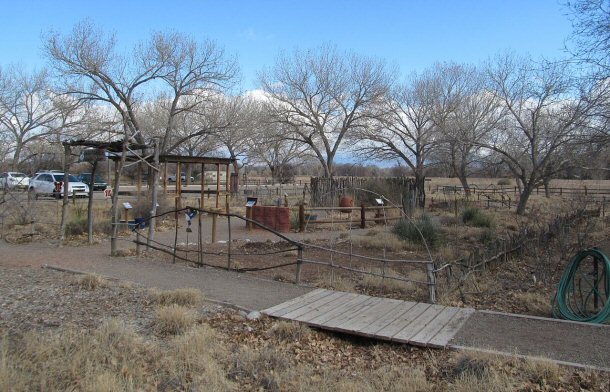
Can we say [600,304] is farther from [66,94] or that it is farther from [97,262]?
[66,94]

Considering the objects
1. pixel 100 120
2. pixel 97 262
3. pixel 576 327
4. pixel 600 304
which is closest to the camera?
pixel 576 327

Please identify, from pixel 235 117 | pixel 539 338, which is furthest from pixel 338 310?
pixel 235 117

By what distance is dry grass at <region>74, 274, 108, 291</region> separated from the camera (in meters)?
8.02

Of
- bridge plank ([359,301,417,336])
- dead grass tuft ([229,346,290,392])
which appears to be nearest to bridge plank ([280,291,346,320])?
bridge plank ([359,301,417,336])

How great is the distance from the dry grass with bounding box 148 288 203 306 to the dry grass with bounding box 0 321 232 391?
143cm

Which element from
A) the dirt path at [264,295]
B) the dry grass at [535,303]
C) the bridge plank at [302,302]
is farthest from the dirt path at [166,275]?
the dry grass at [535,303]

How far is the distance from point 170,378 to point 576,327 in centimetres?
471

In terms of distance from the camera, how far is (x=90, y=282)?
8.09 m

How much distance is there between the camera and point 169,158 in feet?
73.6

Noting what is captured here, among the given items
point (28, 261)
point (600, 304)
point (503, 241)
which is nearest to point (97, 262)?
point (28, 261)

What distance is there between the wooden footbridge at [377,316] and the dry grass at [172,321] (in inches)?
42.7

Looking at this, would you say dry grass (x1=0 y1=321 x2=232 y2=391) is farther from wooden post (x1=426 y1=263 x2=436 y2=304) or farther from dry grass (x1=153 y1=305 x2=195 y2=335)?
wooden post (x1=426 y1=263 x2=436 y2=304)

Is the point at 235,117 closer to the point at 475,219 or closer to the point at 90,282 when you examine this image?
the point at 475,219

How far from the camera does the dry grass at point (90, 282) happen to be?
26.3 ft
